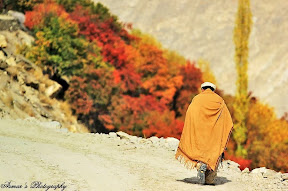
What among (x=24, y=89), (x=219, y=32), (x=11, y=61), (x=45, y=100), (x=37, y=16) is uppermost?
(x=219, y=32)

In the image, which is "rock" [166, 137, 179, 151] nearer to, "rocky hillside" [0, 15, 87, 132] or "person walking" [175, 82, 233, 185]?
"rocky hillside" [0, 15, 87, 132]

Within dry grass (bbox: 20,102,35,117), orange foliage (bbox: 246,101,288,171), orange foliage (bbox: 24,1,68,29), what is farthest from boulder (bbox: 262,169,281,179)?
orange foliage (bbox: 24,1,68,29)

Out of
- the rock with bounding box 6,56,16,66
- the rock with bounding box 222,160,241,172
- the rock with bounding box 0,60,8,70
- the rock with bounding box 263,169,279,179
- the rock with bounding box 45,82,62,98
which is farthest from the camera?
the rock with bounding box 45,82,62,98

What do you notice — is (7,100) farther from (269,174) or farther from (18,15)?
(18,15)

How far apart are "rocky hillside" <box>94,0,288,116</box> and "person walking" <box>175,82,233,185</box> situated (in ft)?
297

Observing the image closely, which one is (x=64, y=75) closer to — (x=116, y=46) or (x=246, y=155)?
(x=116, y=46)

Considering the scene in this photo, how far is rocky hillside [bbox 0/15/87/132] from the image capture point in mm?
19688

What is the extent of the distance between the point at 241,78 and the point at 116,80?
12.0 meters

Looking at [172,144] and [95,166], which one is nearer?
[95,166]

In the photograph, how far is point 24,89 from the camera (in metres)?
23.3

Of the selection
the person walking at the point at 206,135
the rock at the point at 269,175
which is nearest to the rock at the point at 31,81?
the rock at the point at 269,175

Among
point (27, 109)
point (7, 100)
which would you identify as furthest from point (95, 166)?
point (27, 109)

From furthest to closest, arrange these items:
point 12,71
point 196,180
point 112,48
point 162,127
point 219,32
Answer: point 219,32, point 112,48, point 162,127, point 12,71, point 196,180

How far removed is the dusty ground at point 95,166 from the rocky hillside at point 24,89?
10.1 feet
